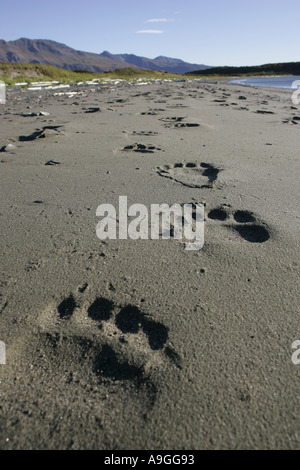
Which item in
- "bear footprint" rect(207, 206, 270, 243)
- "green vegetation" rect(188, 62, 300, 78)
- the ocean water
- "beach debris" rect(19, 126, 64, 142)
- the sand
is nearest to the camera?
the sand

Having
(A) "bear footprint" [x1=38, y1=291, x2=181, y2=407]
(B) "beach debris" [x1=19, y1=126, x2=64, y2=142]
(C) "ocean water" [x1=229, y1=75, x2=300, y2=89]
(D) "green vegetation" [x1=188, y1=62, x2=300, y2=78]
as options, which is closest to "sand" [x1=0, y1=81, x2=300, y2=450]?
(A) "bear footprint" [x1=38, y1=291, x2=181, y2=407]

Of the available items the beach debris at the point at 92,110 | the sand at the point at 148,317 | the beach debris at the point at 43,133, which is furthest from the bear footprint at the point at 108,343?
the beach debris at the point at 92,110

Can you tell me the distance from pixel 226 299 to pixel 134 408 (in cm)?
52

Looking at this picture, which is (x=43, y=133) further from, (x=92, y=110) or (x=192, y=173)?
(x=92, y=110)

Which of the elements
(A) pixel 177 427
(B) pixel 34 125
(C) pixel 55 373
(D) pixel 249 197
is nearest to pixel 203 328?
(A) pixel 177 427

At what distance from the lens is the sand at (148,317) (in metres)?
0.77

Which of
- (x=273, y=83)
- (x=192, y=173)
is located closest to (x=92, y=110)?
(x=192, y=173)

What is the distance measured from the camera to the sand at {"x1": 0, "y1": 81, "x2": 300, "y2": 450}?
0.77 m

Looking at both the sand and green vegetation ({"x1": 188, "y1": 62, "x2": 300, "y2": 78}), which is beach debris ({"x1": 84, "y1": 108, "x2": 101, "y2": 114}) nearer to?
the sand

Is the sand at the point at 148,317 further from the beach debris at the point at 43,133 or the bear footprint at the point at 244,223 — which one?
the beach debris at the point at 43,133

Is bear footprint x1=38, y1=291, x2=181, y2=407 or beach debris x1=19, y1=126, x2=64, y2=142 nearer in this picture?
bear footprint x1=38, y1=291, x2=181, y2=407

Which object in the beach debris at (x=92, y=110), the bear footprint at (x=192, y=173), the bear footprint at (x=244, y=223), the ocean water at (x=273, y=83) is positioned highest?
the ocean water at (x=273, y=83)

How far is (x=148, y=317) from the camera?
107 cm

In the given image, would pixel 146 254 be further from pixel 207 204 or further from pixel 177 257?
pixel 207 204
